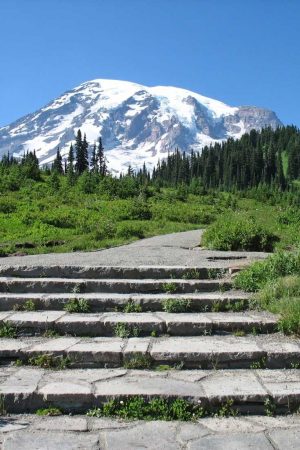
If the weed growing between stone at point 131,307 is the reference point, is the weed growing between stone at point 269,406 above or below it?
below

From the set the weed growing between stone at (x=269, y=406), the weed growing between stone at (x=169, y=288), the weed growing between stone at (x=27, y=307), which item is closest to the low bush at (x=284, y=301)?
the weed growing between stone at (x=169, y=288)

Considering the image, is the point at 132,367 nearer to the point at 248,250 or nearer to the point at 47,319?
the point at 47,319

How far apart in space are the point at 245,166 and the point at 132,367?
13938 centimetres

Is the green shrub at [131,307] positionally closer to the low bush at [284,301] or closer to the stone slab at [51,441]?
the low bush at [284,301]

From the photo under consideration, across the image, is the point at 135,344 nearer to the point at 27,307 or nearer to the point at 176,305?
the point at 176,305

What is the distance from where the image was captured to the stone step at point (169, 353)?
520 centimetres

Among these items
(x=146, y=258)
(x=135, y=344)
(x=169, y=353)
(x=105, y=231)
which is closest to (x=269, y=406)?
(x=169, y=353)

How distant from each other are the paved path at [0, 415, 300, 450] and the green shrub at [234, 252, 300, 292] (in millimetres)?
3419

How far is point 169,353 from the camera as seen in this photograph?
17.1 ft

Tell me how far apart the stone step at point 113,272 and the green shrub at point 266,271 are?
0.48 metres

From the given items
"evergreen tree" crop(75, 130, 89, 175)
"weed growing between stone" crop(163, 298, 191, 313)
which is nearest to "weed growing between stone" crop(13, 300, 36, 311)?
"weed growing between stone" crop(163, 298, 191, 313)

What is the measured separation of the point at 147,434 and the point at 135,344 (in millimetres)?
1662

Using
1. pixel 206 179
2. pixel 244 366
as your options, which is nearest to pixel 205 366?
pixel 244 366

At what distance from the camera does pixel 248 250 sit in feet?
37.0
